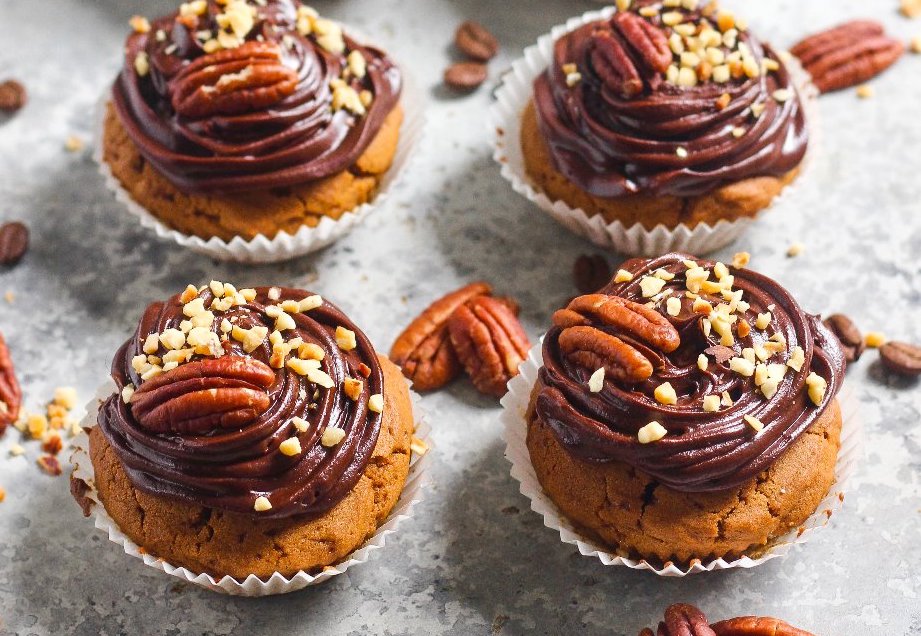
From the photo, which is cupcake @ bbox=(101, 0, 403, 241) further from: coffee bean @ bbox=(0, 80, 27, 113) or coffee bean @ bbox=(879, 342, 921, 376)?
coffee bean @ bbox=(879, 342, 921, 376)

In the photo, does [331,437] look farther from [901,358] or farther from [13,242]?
[901,358]

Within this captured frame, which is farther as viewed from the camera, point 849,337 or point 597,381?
point 849,337

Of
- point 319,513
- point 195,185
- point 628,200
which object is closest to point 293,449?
point 319,513

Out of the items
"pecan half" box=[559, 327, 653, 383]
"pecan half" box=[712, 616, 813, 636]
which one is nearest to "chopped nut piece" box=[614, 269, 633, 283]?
"pecan half" box=[559, 327, 653, 383]

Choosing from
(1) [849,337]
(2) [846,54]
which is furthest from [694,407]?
(2) [846,54]

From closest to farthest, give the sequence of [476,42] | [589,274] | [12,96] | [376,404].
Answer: [376,404] < [589,274] < [12,96] < [476,42]

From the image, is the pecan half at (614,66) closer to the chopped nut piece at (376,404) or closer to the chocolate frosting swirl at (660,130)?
the chocolate frosting swirl at (660,130)

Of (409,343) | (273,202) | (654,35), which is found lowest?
(409,343)

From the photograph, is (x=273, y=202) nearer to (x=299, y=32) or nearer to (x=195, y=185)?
(x=195, y=185)
